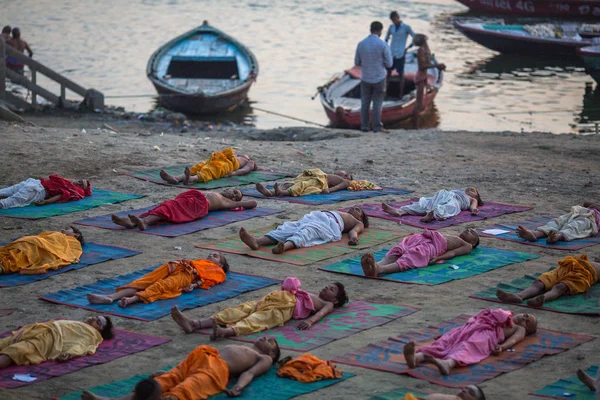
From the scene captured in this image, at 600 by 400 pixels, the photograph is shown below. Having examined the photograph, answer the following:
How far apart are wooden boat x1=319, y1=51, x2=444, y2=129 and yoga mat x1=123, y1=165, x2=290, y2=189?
569cm

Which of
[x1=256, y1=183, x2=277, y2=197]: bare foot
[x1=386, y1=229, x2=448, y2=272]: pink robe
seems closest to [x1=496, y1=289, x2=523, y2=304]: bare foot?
[x1=386, y1=229, x2=448, y2=272]: pink robe

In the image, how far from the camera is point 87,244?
966cm

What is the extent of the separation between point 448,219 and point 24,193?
207 inches

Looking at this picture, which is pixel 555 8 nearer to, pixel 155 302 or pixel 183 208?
pixel 183 208

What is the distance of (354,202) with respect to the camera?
11.9m

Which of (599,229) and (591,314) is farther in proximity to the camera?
(599,229)

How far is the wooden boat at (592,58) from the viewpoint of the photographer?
25.2 meters

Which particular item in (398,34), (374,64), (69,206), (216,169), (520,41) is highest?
(398,34)

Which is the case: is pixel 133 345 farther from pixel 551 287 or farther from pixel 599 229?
pixel 599 229

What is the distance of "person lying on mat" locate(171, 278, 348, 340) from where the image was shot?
7328mm

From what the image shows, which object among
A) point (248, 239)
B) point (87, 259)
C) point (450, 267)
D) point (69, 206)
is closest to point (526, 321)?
point (450, 267)

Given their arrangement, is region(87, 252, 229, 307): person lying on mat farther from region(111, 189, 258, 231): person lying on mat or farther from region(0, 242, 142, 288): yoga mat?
region(111, 189, 258, 231): person lying on mat

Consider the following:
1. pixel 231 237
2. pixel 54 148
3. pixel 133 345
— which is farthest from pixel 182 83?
pixel 133 345

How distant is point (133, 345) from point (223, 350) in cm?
89
